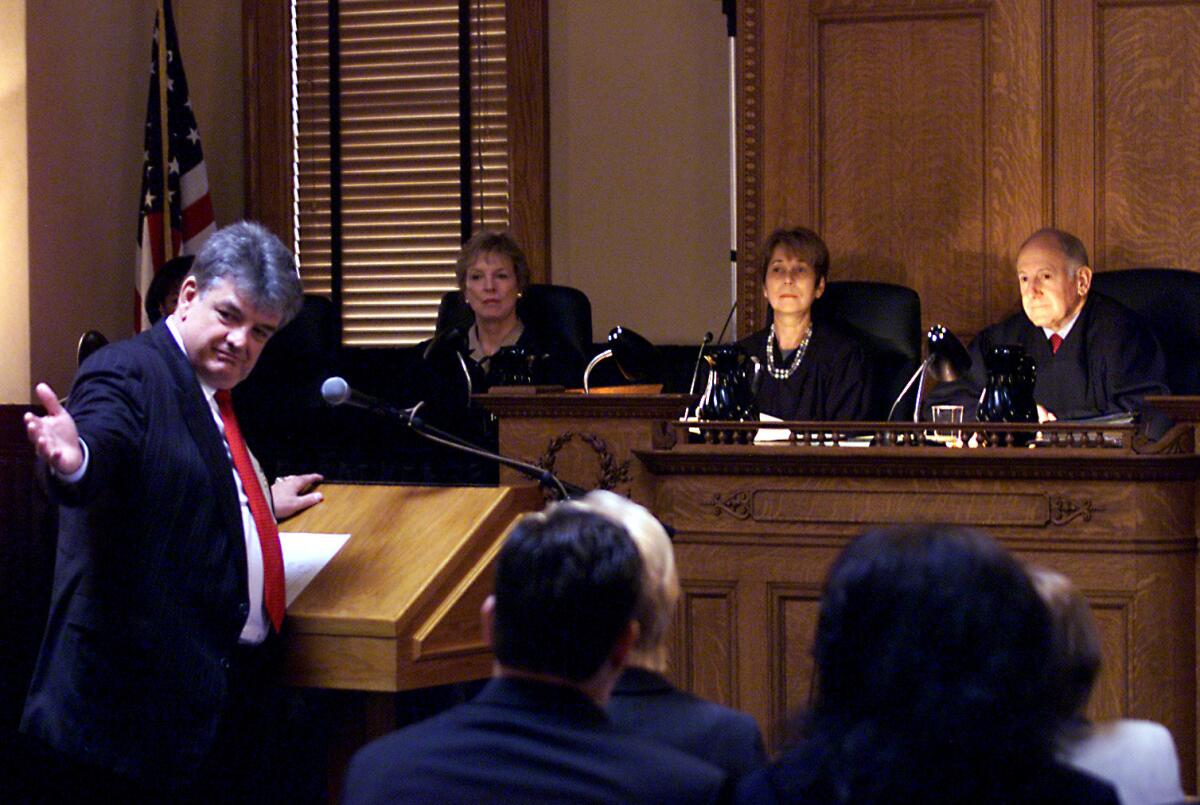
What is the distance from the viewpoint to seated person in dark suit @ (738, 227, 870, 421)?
5215 millimetres

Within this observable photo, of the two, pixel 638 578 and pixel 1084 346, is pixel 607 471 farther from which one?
pixel 1084 346

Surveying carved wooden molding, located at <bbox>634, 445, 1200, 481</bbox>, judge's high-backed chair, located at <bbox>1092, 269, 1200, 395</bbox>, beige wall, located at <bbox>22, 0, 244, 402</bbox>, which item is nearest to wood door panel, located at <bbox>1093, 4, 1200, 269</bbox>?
judge's high-backed chair, located at <bbox>1092, 269, 1200, 395</bbox>

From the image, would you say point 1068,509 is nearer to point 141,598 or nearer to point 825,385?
point 825,385

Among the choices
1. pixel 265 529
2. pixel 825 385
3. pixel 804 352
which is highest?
pixel 804 352

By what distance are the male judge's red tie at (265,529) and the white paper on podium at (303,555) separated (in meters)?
0.08

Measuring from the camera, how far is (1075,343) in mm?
5090

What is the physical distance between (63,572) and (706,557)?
1.63 meters

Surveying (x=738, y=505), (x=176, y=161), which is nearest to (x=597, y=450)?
(x=738, y=505)

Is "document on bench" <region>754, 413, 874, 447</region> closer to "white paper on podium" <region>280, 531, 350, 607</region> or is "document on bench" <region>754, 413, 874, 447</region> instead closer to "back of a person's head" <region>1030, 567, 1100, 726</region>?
"white paper on podium" <region>280, 531, 350, 607</region>

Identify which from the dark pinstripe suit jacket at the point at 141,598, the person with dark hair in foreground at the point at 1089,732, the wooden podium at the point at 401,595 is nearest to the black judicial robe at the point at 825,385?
the wooden podium at the point at 401,595

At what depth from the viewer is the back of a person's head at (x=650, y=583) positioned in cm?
160

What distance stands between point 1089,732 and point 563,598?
0.52 meters

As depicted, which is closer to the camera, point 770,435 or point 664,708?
point 664,708

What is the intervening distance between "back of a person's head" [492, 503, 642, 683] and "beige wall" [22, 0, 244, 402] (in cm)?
434
